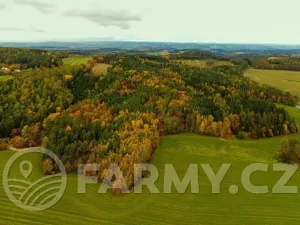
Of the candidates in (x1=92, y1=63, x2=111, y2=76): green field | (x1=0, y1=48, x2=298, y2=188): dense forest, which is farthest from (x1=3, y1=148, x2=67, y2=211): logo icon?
(x1=92, y1=63, x2=111, y2=76): green field

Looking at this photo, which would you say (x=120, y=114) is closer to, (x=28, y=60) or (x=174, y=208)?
(x=174, y=208)

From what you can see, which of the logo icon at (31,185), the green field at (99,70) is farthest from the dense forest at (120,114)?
the green field at (99,70)

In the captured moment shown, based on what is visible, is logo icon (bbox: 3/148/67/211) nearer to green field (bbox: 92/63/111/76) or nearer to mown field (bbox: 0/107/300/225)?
mown field (bbox: 0/107/300/225)

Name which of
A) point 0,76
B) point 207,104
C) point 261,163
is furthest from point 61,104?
point 261,163

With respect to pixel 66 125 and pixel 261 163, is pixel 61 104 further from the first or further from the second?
pixel 261 163

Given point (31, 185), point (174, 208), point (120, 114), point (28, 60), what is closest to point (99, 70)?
point (28, 60)
